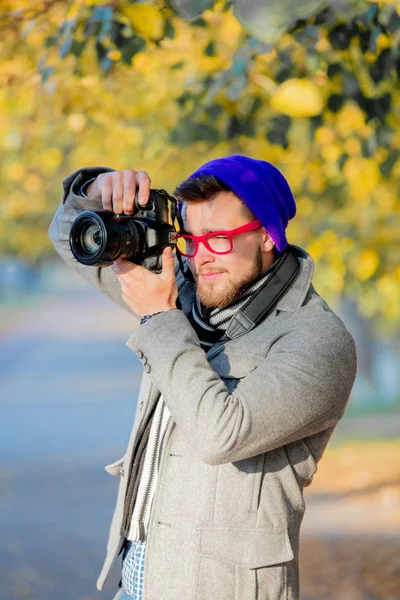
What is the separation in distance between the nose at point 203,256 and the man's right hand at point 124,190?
0.18 m

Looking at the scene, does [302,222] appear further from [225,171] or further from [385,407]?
[385,407]

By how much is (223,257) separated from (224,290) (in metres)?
0.08

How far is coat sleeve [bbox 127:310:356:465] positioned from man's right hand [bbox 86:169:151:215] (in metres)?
0.34

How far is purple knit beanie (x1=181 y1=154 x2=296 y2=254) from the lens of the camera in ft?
8.06

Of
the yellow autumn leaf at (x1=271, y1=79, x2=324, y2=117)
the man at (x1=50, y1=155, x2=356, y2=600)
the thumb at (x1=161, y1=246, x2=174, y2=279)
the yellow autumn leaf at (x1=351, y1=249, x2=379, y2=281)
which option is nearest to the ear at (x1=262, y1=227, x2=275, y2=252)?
the man at (x1=50, y1=155, x2=356, y2=600)

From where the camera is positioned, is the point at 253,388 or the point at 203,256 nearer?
the point at 253,388

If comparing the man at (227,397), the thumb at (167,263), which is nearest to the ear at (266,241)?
the man at (227,397)

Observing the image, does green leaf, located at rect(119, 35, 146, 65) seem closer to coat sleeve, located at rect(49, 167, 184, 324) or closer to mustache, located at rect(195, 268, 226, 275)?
coat sleeve, located at rect(49, 167, 184, 324)

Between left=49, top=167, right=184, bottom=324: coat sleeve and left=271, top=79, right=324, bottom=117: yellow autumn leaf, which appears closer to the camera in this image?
left=49, top=167, right=184, bottom=324: coat sleeve

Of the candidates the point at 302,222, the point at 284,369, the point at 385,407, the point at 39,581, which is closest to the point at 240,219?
the point at 284,369

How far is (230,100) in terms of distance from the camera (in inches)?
195

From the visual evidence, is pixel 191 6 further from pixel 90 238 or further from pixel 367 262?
pixel 367 262

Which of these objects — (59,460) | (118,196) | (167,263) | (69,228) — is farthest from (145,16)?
(59,460)

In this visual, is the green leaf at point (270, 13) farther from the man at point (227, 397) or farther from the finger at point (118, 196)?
the finger at point (118, 196)
